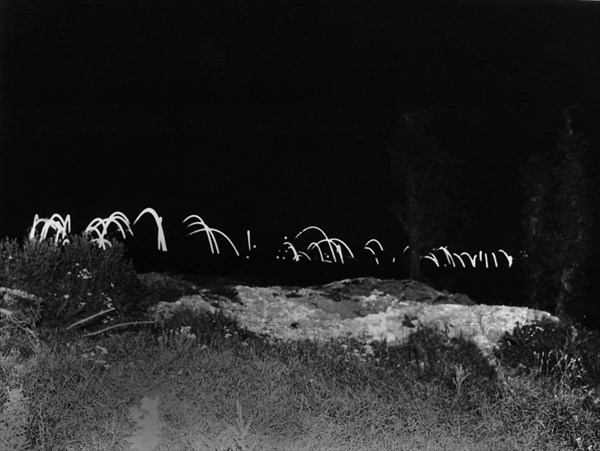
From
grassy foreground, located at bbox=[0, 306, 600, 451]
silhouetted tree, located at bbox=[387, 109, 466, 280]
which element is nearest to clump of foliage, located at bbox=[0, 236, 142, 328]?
grassy foreground, located at bbox=[0, 306, 600, 451]

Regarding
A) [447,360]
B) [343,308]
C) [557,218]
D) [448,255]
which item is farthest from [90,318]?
[557,218]

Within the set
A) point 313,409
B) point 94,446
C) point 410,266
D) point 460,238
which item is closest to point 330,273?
point 410,266

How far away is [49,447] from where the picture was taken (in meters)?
3.99

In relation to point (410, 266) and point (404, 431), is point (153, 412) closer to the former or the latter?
point (404, 431)

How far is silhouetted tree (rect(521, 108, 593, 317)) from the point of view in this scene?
552 centimetres

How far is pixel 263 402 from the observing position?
419 centimetres

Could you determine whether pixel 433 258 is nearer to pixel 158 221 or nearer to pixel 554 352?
pixel 554 352

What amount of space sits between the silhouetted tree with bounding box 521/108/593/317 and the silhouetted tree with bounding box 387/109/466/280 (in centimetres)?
60

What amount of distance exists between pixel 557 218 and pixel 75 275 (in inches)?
141

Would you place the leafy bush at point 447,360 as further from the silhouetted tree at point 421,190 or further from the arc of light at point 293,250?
the arc of light at point 293,250

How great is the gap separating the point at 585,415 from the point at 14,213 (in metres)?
4.13

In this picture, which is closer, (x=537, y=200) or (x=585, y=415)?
(x=585, y=415)

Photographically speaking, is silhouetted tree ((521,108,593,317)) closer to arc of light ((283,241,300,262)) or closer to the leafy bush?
the leafy bush

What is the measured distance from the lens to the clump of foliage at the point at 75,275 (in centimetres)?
530
